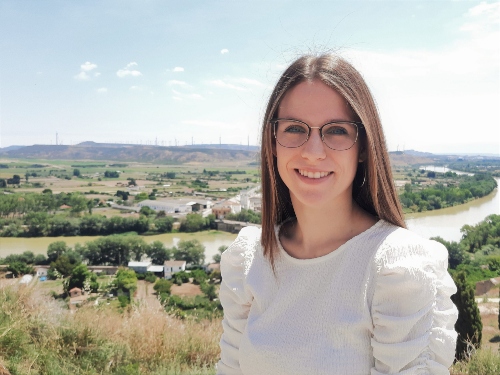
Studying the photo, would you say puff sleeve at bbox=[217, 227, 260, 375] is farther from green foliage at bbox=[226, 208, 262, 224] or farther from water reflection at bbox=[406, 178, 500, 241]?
green foliage at bbox=[226, 208, 262, 224]

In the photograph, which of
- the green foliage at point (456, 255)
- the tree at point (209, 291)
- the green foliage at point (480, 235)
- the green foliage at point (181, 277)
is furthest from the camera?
the green foliage at point (480, 235)

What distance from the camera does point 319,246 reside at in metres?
0.63

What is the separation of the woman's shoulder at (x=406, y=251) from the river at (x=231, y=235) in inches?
518

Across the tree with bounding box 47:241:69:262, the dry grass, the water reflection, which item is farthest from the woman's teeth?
the water reflection

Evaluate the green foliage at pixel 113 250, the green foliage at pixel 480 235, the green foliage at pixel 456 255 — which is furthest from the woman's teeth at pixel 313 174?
the green foliage at pixel 480 235

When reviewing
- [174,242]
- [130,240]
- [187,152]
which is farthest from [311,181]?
[187,152]

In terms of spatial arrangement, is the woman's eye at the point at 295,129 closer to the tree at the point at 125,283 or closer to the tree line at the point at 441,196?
the tree at the point at 125,283

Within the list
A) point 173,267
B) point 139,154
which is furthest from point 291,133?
point 139,154

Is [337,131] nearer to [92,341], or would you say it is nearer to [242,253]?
[242,253]

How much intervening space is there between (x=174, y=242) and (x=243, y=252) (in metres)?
16.2

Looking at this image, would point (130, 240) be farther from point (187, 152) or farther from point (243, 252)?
point (187, 152)

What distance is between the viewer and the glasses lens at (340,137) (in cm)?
58

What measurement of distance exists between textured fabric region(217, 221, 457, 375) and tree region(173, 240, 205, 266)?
12.4 m

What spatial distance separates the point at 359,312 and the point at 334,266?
74 millimetres
